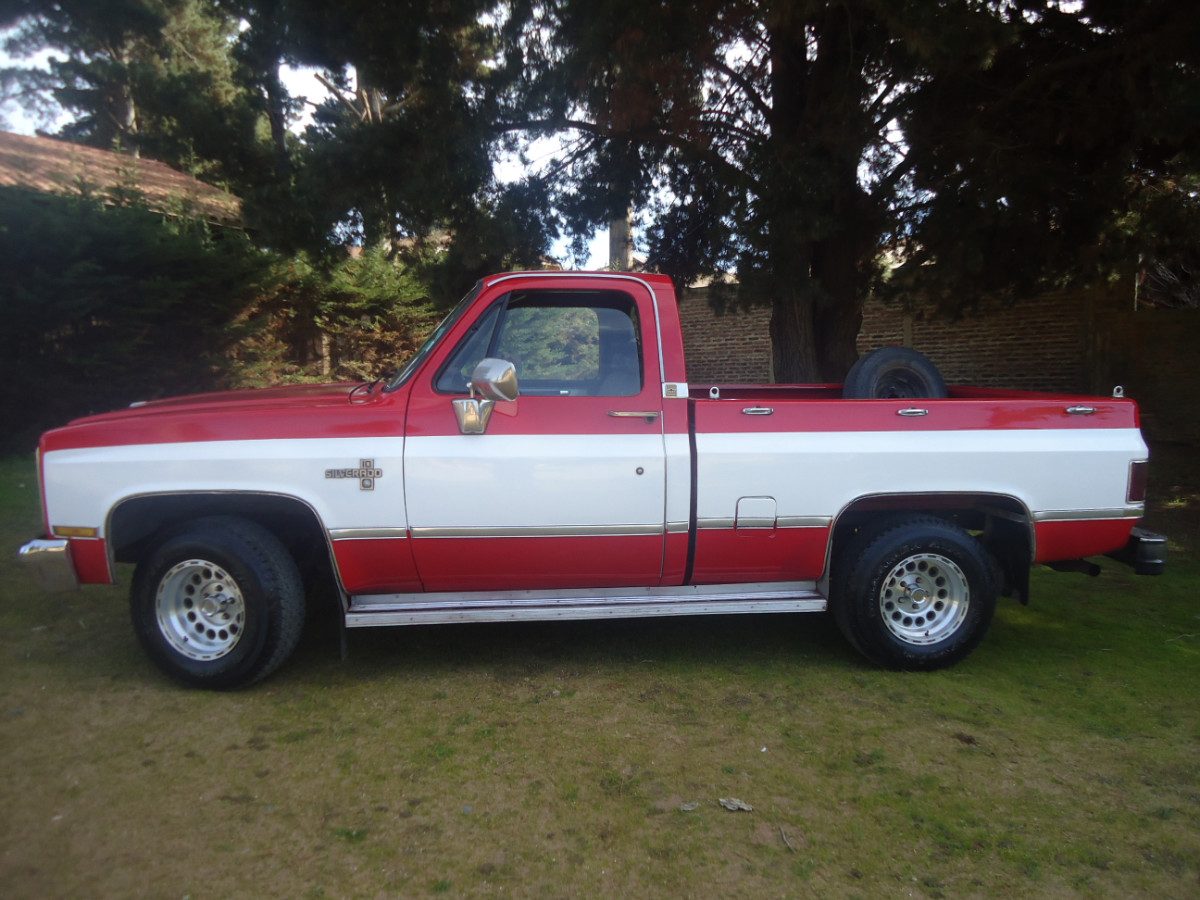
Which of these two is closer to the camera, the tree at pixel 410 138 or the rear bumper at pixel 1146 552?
the rear bumper at pixel 1146 552

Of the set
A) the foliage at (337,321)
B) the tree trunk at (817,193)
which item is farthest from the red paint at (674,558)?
the foliage at (337,321)

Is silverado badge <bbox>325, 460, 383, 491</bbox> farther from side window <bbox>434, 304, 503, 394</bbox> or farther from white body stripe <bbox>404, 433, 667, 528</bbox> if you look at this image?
side window <bbox>434, 304, 503, 394</bbox>

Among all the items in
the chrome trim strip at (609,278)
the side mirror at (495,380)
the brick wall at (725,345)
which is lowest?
the side mirror at (495,380)

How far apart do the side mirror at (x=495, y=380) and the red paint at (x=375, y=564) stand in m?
0.84

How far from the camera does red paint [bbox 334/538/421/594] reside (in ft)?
13.8

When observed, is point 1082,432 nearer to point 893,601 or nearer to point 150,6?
point 893,601

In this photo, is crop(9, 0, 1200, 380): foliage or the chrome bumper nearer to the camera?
the chrome bumper

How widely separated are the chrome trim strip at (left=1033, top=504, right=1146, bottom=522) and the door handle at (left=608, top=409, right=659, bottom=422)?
204cm

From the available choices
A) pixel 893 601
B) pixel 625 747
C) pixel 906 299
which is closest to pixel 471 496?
pixel 625 747

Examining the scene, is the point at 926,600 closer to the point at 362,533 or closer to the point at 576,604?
the point at 576,604

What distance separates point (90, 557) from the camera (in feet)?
13.7

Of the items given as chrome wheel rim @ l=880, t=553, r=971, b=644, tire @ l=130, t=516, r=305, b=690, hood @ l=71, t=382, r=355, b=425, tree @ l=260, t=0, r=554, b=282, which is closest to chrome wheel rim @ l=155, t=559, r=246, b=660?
tire @ l=130, t=516, r=305, b=690

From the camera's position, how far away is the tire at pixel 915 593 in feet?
14.7

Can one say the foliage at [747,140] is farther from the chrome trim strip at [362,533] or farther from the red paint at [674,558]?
the chrome trim strip at [362,533]
